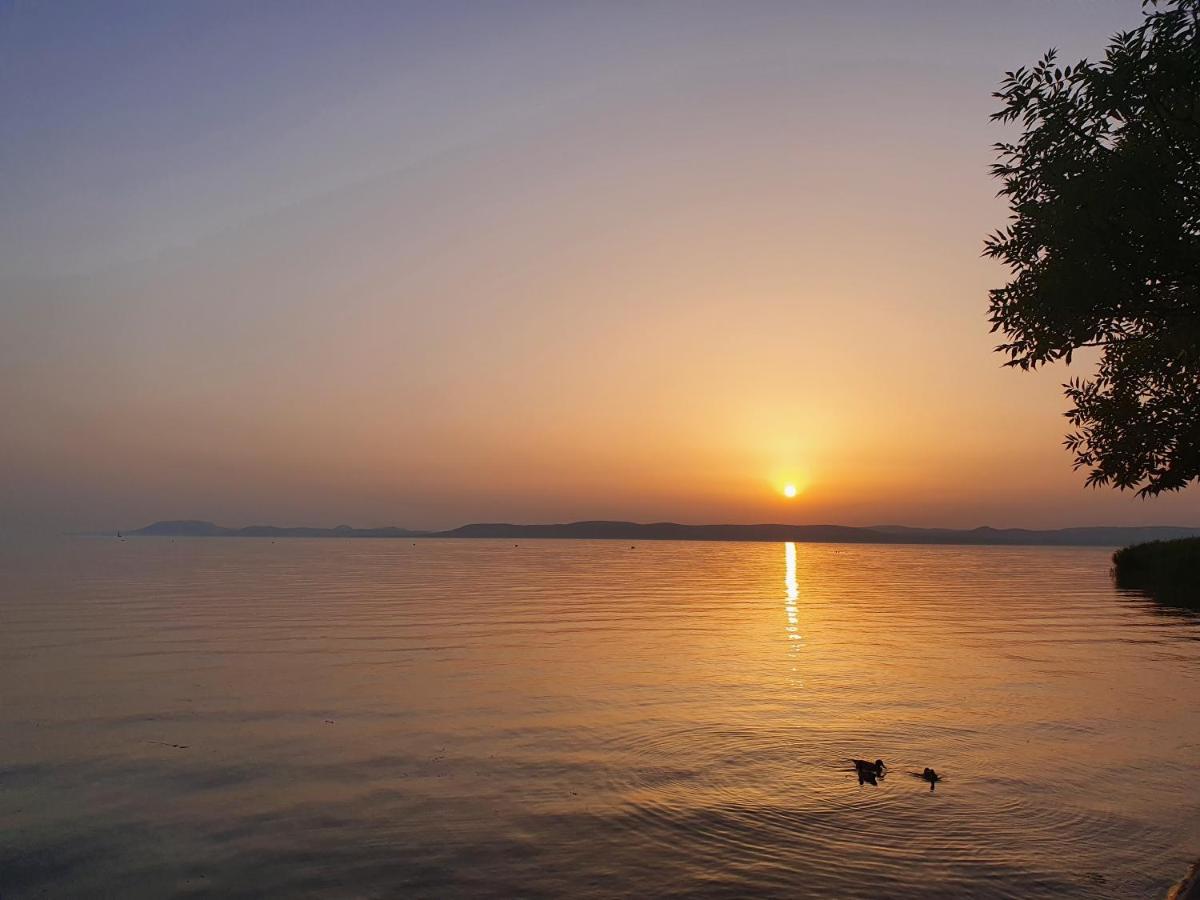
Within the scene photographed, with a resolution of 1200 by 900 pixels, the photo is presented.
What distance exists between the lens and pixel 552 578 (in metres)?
88.9

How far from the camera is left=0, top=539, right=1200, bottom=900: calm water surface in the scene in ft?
42.0

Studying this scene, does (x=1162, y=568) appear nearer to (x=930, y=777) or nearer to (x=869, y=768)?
(x=930, y=777)

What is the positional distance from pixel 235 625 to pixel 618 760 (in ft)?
99.2

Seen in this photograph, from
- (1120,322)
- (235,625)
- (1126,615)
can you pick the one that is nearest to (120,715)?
(235,625)

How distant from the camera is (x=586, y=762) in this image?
18578 mm

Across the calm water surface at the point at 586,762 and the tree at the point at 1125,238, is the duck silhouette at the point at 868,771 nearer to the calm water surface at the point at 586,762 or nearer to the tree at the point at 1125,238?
the calm water surface at the point at 586,762

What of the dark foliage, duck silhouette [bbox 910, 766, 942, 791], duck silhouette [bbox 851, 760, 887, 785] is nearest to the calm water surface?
duck silhouette [bbox 910, 766, 942, 791]

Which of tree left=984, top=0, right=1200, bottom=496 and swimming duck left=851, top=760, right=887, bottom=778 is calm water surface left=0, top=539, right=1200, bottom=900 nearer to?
swimming duck left=851, top=760, right=887, bottom=778

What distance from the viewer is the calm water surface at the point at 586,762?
1279 cm

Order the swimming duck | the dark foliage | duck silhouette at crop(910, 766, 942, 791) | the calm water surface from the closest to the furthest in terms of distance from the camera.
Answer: the calm water surface → duck silhouette at crop(910, 766, 942, 791) → the swimming duck → the dark foliage

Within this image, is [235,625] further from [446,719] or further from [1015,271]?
[1015,271]

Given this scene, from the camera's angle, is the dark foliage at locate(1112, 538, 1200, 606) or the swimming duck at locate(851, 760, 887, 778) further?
the dark foliage at locate(1112, 538, 1200, 606)

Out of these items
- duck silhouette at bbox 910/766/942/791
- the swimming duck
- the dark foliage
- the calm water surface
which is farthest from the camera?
the dark foliage

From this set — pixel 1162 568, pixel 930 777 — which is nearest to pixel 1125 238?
pixel 930 777
